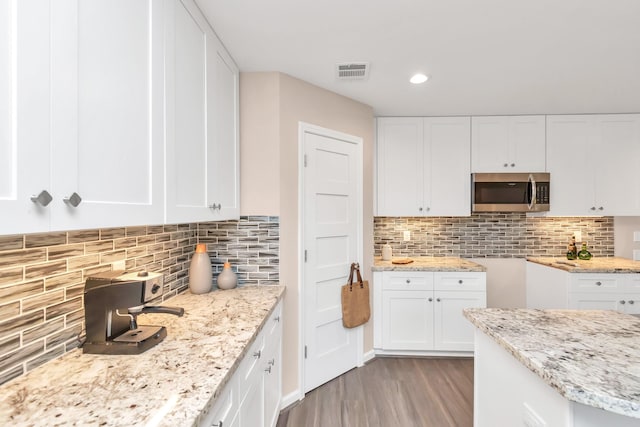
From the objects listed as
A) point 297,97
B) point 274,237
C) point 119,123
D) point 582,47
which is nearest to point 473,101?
point 582,47

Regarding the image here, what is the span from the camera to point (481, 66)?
86.2 inches

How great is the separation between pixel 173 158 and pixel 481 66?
2.08m

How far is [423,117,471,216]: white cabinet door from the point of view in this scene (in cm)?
324

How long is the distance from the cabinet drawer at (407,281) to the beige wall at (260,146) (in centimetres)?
140

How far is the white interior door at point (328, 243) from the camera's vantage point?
95.1 inches

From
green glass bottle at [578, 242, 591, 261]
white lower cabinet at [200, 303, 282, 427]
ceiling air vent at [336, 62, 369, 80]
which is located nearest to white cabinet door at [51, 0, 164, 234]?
white lower cabinet at [200, 303, 282, 427]

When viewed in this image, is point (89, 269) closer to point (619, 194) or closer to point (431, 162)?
point (431, 162)

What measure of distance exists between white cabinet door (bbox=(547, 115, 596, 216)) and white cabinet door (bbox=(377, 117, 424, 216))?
130 cm

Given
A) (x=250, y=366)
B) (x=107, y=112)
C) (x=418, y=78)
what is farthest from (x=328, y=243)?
(x=107, y=112)

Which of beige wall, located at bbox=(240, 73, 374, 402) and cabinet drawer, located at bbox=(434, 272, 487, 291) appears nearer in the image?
beige wall, located at bbox=(240, 73, 374, 402)

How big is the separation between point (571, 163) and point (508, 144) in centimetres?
65

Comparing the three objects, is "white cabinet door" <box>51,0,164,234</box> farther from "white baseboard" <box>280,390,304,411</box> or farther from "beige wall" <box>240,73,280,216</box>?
"white baseboard" <box>280,390,304,411</box>

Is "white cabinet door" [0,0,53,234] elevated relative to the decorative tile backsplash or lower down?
elevated

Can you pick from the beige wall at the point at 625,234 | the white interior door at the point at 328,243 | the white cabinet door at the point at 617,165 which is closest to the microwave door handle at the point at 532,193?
the white cabinet door at the point at 617,165
